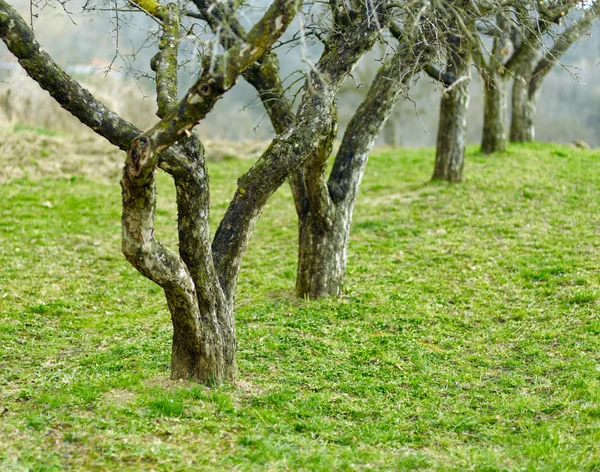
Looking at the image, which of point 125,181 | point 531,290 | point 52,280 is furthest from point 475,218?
point 125,181

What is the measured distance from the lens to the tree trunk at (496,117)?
60.2 ft

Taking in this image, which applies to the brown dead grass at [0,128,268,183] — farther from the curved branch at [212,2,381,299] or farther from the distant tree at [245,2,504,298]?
the curved branch at [212,2,381,299]

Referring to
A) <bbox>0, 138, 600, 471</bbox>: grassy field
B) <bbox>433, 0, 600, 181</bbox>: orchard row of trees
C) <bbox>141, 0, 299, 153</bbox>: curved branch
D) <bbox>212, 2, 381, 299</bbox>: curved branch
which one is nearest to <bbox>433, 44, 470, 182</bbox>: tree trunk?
<bbox>433, 0, 600, 181</bbox>: orchard row of trees

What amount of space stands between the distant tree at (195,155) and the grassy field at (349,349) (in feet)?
2.28

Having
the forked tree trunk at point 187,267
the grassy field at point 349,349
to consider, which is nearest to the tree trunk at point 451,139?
the grassy field at point 349,349

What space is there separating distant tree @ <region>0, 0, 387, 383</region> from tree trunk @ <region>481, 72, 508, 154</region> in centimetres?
1173

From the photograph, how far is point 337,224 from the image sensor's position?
30.7 ft

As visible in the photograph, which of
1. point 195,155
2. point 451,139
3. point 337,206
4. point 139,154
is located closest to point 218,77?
point 139,154

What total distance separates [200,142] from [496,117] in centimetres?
1438

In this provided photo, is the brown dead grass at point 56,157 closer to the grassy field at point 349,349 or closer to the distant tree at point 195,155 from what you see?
the grassy field at point 349,349

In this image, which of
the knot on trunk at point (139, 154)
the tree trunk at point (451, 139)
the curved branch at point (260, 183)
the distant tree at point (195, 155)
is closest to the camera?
the knot on trunk at point (139, 154)

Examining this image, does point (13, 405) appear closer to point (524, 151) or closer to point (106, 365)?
point (106, 365)

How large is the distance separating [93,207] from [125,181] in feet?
35.8

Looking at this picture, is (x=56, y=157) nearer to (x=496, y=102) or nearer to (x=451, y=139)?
(x=451, y=139)
